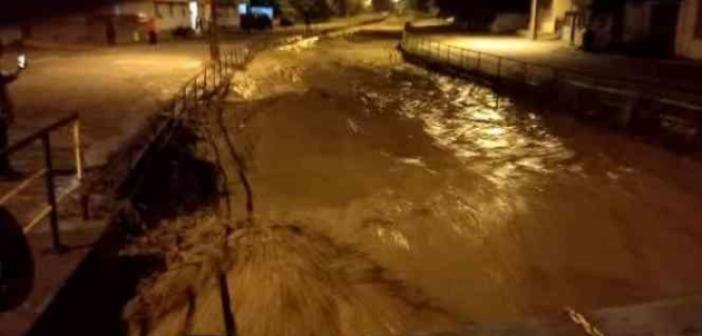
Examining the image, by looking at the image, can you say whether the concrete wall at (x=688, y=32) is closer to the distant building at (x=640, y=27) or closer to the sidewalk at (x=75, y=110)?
the distant building at (x=640, y=27)

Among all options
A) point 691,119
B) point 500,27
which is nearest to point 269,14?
point 500,27

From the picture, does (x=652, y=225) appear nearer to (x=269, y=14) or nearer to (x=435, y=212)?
(x=435, y=212)

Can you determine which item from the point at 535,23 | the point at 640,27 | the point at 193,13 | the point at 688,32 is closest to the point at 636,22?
the point at 640,27

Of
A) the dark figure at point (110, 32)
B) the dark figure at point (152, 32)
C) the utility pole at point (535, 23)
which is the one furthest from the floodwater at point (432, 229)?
the utility pole at point (535, 23)

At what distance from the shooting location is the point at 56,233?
689 centimetres

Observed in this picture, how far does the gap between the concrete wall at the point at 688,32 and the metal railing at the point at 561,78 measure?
6.66 metres

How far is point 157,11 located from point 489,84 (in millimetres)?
30219

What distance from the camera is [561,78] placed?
21250 mm

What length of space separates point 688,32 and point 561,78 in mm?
11057

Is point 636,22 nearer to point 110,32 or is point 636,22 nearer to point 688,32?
point 688,32

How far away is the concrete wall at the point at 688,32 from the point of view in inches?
1139

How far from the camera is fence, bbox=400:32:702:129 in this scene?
16.3m

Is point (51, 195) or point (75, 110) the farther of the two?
point (75, 110)

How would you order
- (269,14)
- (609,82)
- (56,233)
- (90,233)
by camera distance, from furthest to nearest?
1. (269,14)
2. (609,82)
3. (90,233)
4. (56,233)
